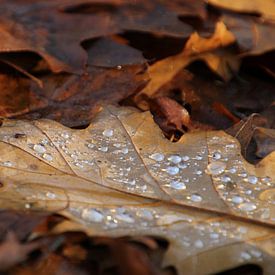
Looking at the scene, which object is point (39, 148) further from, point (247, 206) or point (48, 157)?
point (247, 206)

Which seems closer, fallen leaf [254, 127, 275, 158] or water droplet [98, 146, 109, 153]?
water droplet [98, 146, 109, 153]

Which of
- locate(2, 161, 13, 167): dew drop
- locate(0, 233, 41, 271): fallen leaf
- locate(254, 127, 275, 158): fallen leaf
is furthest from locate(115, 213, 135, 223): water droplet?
locate(254, 127, 275, 158): fallen leaf

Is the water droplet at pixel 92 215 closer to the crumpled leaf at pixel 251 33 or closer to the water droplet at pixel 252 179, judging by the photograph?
the water droplet at pixel 252 179

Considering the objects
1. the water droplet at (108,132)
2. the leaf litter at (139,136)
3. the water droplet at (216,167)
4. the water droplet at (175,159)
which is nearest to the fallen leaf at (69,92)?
the leaf litter at (139,136)

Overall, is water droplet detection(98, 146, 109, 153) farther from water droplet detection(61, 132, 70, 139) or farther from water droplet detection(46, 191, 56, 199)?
water droplet detection(46, 191, 56, 199)

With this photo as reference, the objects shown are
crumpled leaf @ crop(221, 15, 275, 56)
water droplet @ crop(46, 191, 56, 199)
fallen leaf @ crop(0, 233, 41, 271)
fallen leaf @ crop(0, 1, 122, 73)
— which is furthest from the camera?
crumpled leaf @ crop(221, 15, 275, 56)

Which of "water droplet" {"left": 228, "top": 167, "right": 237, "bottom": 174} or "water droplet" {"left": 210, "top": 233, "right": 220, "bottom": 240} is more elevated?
"water droplet" {"left": 210, "top": 233, "right": 220, "bottom": 240}
